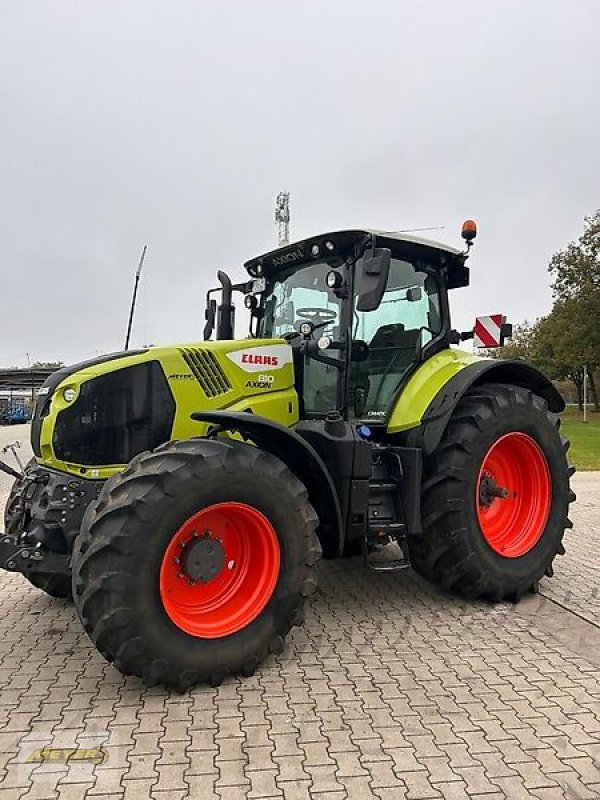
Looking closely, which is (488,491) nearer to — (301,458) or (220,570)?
(301,458)

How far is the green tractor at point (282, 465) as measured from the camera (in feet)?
11.1

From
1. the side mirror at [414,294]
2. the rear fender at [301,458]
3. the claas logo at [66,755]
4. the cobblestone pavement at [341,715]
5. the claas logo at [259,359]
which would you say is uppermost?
the side mirror at [414,294]

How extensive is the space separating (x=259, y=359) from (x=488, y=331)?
2458 millimetres

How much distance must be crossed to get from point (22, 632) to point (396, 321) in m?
3.30

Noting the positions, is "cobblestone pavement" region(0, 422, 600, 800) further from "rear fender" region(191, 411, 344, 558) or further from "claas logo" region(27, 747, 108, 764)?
"rear fender" region(191, 411, 344, 558)

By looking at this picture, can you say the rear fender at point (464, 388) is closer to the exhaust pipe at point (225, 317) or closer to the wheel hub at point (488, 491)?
the wheel hub at point (488, 491)

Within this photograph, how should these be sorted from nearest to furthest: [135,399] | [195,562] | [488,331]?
[195,562] < [135,399] < [488,331]

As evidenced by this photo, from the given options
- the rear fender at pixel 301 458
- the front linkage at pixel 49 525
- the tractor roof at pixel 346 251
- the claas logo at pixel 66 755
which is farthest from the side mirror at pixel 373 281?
the claas logo at pixel 66 755

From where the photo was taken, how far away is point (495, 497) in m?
5.07

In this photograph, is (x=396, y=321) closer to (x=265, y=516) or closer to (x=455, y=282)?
(x=455, y=282)

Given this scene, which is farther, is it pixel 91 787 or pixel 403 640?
pixel 403 640

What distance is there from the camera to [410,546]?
4793mm

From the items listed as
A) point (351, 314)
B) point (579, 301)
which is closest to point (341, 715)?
Answer: point (351, 314)

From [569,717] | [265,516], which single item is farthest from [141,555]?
[569,717]
